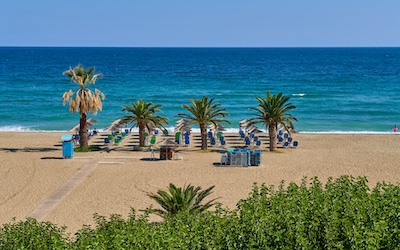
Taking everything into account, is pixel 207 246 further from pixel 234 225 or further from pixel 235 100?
pixel 235 100

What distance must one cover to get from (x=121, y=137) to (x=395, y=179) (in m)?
17.3

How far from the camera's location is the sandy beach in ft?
72.2

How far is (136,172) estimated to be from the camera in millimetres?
27328

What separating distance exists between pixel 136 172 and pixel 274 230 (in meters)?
15.8

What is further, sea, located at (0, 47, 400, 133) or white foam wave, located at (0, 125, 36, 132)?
sea, located at (0, 47, 400, 133)

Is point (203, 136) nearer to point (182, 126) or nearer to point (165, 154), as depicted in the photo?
point (182, 126)

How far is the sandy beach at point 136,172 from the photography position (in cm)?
2200

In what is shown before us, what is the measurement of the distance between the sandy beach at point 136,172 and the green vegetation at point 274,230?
6.46m

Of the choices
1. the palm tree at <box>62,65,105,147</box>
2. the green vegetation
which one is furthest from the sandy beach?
the green vegetation

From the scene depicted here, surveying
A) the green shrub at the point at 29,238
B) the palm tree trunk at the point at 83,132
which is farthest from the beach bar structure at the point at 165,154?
the green shrub at the point at 29,238

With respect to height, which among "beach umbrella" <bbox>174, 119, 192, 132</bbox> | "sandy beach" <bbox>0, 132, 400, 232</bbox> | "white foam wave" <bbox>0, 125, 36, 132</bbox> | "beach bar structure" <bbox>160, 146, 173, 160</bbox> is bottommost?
"sandy beach" <bbox>0, 132, 400, 232</bbox>

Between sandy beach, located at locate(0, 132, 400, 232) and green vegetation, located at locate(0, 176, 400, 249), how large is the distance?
6.46 meters

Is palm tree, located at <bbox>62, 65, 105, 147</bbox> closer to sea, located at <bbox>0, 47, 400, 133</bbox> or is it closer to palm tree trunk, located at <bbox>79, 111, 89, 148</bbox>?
palm tree trunk, located at <bbox>79, 111, 89, 148</bbox>

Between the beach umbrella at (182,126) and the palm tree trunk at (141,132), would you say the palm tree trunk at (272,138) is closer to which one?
the beach umbrella at (182,126)
